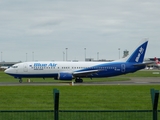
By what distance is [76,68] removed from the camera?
1993 inches

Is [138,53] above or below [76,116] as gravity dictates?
above

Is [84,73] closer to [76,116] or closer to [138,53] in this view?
[138,53]

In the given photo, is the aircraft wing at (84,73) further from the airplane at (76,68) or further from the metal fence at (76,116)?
the metal fence at (76,116)

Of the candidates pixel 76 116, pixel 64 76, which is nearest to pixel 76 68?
pixel 64 76

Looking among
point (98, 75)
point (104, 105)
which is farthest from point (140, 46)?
point (104, 105)

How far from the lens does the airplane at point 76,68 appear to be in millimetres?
48719

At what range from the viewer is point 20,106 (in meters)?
18.5

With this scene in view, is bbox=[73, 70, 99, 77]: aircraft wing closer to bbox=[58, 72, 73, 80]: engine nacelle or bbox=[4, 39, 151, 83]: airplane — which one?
bbox=[4, 39, 151, 83]: airplane

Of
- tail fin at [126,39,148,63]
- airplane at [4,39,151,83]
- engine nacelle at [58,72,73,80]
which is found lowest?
engine nacelle at [58,72,73,80]

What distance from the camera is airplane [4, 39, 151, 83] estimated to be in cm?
4872

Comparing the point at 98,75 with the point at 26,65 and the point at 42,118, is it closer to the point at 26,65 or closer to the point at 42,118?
the point at 26,65

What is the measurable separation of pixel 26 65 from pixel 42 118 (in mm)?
35936

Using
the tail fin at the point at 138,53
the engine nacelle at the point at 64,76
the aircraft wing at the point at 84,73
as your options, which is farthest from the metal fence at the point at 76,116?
the tail fin at the point at 138,53

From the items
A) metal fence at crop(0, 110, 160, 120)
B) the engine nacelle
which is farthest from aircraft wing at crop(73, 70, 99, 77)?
metal fence at crop(0, 110, 160, 120)
